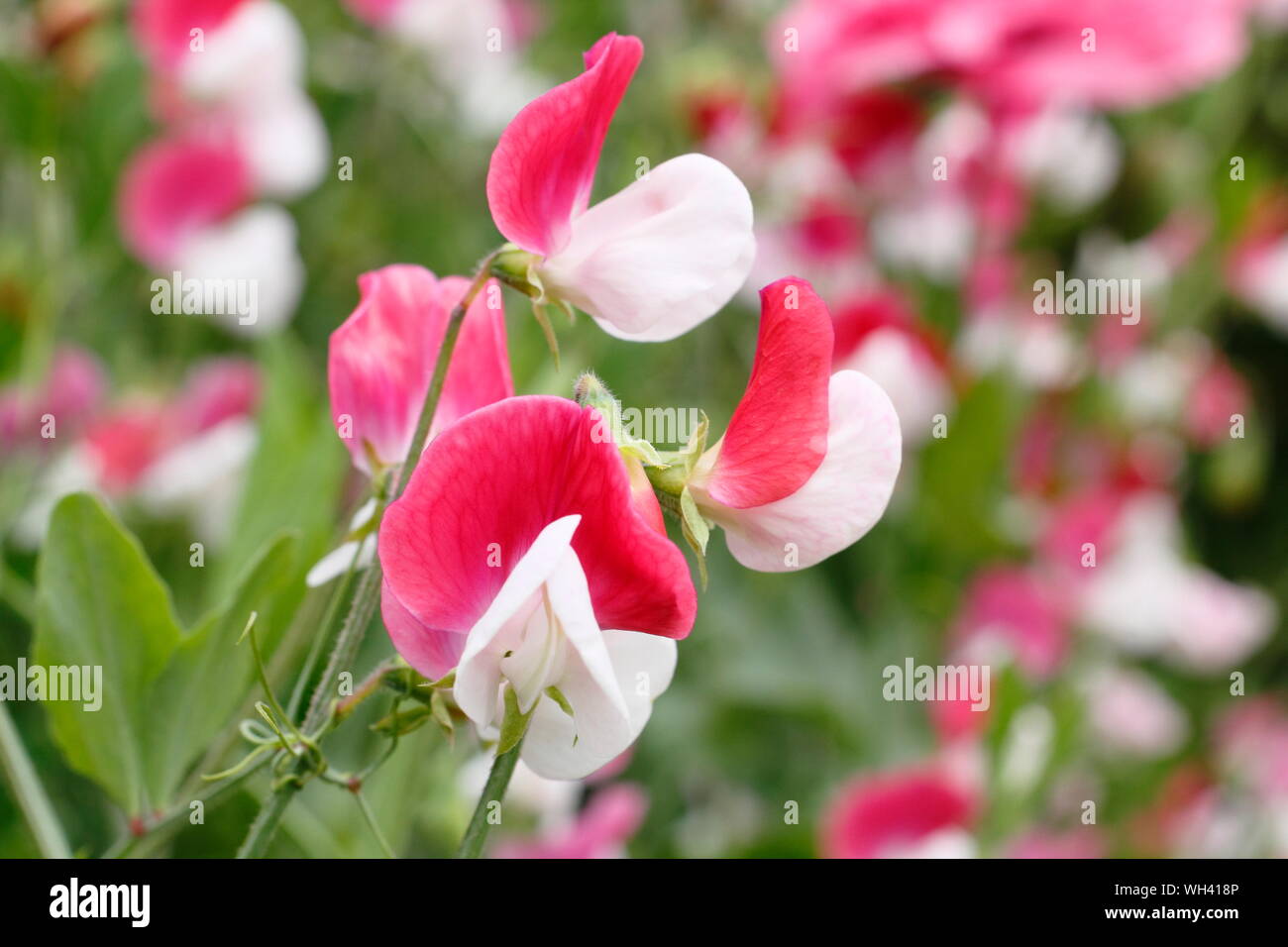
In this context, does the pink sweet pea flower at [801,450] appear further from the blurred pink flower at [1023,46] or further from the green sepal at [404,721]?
the blurred pink flower at [1023,46]

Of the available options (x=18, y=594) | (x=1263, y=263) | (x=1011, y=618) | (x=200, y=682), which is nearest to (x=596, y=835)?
(x=200, y=682)

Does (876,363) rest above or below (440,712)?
above

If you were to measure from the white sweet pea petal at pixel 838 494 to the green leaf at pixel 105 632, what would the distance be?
16 cm

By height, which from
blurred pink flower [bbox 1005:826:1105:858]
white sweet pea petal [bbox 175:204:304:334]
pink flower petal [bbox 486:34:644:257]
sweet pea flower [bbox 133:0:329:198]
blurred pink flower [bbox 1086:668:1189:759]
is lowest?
blurred pink flower [bbox 1005:826:1105:858]

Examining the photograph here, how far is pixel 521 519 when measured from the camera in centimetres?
27

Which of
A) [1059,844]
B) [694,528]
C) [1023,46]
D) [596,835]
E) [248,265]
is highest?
[1023,46]

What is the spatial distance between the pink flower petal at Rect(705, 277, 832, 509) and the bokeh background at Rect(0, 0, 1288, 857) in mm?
214

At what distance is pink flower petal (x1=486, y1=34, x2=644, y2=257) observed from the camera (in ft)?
0.93

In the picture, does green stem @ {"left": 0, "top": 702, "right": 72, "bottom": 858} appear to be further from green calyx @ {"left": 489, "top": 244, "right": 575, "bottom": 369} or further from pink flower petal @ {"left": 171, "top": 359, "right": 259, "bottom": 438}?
pink flower petal @ {"left": 171, "top": 359, "right": 259, "bottom": 438}

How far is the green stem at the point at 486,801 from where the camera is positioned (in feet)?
0.86

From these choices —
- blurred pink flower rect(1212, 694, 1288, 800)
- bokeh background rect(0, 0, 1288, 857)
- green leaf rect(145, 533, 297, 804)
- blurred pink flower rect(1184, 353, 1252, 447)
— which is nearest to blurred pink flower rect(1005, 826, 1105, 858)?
bokeh background rect(0, 0, 1288, 857)

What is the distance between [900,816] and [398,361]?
41 cm

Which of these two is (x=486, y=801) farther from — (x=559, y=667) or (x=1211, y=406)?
(x=1211, y=406)
